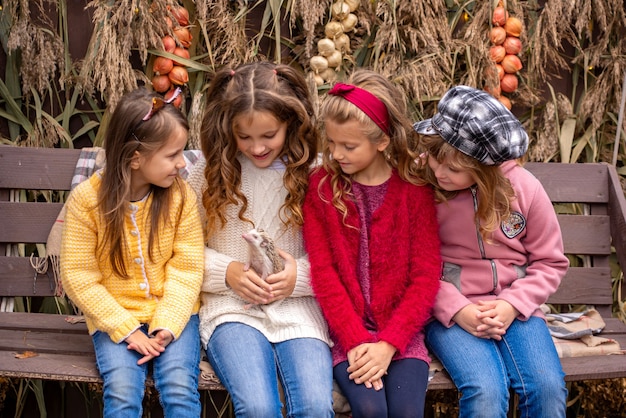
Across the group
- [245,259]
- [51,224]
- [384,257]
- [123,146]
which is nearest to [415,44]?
[384,257]

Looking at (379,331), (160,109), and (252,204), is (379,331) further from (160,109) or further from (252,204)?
(160,109)

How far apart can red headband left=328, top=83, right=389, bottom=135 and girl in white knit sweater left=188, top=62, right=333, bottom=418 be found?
172mm

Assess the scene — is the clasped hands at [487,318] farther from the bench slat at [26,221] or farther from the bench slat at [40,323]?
the bench slat at [26,221]

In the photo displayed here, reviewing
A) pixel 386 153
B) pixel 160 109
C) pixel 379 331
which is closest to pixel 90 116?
pixel 160 109

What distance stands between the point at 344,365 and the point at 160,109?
3.12 ft

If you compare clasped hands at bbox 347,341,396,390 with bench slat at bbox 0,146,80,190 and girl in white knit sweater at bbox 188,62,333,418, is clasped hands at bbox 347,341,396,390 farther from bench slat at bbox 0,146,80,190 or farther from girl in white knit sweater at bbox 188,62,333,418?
bench slat at bbox 0,146,80,190

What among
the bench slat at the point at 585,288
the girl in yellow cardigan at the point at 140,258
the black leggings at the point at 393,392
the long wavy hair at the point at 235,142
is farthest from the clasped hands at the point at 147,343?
the bench slat at the point at 585,288

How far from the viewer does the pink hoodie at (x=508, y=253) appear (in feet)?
8.05

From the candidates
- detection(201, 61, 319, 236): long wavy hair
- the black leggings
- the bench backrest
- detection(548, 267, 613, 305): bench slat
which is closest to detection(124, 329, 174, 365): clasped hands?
detection(201, 61, 319, 236): long wavy hair

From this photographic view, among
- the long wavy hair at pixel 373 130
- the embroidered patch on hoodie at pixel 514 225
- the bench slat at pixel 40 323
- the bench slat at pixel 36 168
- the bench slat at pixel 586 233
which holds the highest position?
the long wavy hair at pixel 373 130

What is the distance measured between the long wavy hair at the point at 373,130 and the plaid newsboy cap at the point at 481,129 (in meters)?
0.12

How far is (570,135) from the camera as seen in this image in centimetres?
335

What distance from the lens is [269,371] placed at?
7.42 ft

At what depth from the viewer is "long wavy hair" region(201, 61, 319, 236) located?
245 centimetres
